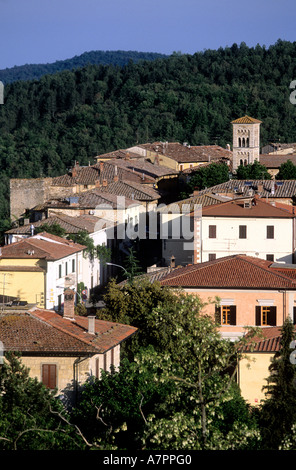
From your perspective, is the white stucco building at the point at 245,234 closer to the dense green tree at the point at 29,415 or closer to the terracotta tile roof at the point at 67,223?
the terracotta tile roof at the point at 67,223

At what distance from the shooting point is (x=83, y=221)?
47.0 metres

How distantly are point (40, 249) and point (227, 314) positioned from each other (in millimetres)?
10663

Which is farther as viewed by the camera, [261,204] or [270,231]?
[261,204]

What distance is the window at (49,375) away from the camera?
22.3 metres

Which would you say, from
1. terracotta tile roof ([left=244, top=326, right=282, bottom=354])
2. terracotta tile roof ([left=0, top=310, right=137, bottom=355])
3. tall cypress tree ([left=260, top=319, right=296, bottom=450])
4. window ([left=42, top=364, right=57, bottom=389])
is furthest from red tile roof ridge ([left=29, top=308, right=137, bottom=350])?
tall cypress tree ([left=260, top=319, right=296, bottom=450])

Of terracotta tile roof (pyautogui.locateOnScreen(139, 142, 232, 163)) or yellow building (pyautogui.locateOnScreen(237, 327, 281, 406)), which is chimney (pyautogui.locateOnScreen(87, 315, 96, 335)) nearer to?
yellow building (pyautogui.locateOnScreen(237, 327, 281, 406))

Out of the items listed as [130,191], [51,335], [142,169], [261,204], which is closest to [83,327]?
[51,335]

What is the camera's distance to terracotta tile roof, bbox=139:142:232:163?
75.6 m

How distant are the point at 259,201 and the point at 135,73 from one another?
297 feet

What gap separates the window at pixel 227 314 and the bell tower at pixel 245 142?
42.7 metres

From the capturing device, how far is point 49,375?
22406 mm

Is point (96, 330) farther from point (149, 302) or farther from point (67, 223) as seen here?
point (67, 223)
